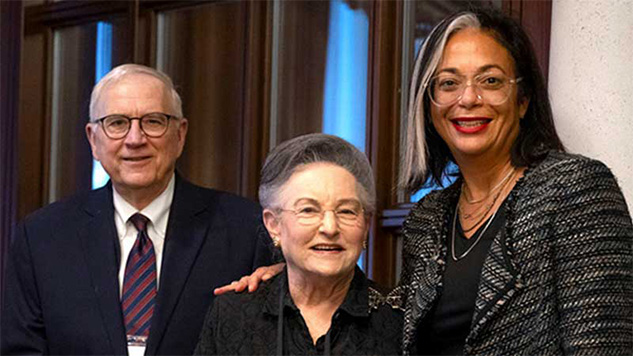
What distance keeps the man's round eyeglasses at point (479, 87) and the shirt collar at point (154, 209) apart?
1.03 m

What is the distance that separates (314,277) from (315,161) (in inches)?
11.2

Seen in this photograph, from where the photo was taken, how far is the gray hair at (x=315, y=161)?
3.04 m

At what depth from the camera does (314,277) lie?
9.88 ft

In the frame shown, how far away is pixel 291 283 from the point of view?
10.1 ft

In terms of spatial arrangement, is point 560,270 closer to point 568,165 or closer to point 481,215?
point 568,165

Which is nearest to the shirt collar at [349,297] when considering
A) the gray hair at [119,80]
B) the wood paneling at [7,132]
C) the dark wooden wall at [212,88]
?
the gray hair at [119,80]

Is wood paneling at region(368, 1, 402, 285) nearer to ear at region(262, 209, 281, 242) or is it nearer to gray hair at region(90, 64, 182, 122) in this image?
gray hair at region(90, 64, 182, 122)

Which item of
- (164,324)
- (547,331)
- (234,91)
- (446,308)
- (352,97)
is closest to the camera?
(547,331)

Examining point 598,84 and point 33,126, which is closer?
point 598,84

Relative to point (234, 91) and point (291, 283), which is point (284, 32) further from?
point (291, 283)

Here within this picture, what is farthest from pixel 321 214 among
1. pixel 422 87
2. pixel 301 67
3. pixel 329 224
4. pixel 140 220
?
pixel 301 67

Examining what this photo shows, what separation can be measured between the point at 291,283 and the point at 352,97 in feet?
5.03

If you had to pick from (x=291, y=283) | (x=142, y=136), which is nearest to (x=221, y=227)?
(x=142, y=136)

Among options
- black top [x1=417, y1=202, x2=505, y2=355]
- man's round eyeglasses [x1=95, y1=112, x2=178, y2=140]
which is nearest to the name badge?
man's round eyeglasses [x1=95, y1=112, x2=178, y2=140]
